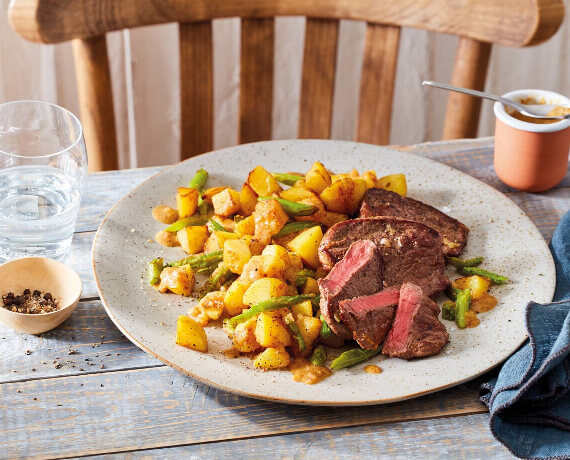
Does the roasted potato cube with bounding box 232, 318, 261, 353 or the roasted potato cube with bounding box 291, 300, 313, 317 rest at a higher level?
the roasted potato cube with bounding box 291, 300, 313, 317

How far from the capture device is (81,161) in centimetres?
202

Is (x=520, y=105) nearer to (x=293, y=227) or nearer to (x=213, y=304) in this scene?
(x=293, y=227)

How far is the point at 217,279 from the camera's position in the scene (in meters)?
1.92

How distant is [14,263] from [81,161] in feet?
1.10

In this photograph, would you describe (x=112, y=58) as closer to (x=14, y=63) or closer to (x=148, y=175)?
(x=14, y=63)

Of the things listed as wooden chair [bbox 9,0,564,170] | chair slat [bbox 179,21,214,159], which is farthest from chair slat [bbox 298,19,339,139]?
chair slat [bbox 179,21,214,159]

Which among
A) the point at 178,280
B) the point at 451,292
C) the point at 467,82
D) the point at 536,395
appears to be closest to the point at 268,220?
the point at 178,280

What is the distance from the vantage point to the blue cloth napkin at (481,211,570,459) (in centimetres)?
152

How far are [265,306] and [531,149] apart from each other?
3.49ft

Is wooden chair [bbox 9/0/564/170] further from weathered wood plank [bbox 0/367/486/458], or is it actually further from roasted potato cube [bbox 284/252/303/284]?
weathered wood plank [bbox 0/367/486/458]

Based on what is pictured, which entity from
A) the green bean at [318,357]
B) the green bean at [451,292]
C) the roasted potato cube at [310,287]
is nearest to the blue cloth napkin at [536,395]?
the green bean at [451,292]

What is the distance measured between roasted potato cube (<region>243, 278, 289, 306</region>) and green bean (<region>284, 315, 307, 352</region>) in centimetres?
7

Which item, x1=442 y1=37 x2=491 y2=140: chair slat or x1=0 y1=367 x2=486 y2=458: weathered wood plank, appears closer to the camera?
x1=0 y1=367 x2=486 y2=458: weathered wood plank

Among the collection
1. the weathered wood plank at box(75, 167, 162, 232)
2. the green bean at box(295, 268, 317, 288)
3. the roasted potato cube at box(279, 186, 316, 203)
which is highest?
the roasted potato cube at box(279, 186, 316, 203)
